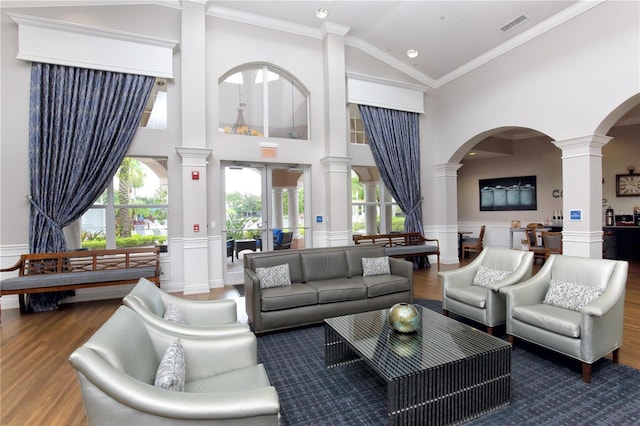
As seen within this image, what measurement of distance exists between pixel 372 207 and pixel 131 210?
16.1ft

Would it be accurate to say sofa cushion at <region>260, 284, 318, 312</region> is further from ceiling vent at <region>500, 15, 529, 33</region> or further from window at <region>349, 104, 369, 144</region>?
ceiling vent at <region>500, 15, 529, 33</region>

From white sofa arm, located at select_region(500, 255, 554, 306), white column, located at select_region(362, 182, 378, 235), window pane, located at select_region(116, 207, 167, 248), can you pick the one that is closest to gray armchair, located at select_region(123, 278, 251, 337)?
white sofa arm, located at select_region(500, 255, 554, 306)

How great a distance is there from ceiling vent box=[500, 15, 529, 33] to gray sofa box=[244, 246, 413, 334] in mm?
4572

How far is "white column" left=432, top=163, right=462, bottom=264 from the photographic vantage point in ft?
24.7

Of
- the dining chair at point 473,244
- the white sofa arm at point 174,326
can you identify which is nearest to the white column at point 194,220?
the white sofa arm at point 174,326

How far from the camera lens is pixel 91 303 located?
16.1 ft

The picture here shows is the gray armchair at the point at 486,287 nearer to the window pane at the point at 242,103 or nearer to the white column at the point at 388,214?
the white column at the point at 388,214

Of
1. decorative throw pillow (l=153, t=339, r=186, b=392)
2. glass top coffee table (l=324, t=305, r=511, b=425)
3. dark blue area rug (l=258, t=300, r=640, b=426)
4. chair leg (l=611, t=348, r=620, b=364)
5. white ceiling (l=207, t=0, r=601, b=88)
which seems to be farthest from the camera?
white ceiling (l=207, t=0, r=601, b=88)

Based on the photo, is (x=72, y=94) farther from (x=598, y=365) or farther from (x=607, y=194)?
(x=607, y=194)

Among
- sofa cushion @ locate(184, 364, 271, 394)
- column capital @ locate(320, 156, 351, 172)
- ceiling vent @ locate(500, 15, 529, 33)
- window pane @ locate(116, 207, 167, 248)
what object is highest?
ceiling vent @ locate(500, 15, 529, 33)

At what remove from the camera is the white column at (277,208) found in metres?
6.37

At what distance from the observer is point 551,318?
2670 mm

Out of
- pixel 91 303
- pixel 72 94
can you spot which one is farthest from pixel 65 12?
pixel 91 303

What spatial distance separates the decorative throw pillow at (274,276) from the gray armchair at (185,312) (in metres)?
1.03
